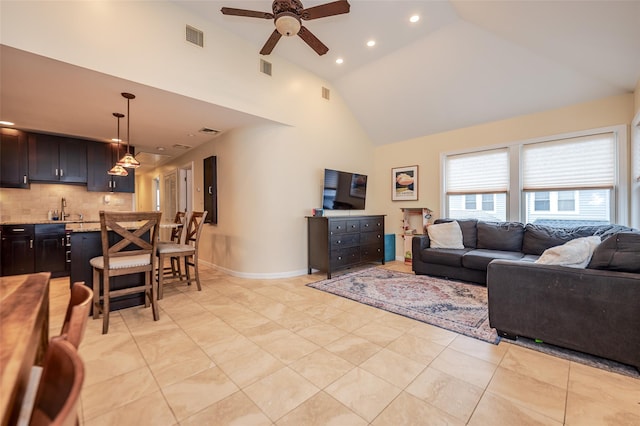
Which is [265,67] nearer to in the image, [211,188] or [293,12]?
[293,12]

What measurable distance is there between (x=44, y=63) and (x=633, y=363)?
17.2 ft

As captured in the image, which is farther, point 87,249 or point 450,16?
point 450,16

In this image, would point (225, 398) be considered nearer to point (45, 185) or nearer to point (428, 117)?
point (428, 117)

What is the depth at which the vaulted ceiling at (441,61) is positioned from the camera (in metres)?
2.74

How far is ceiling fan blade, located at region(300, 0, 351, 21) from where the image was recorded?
2326 millimetres

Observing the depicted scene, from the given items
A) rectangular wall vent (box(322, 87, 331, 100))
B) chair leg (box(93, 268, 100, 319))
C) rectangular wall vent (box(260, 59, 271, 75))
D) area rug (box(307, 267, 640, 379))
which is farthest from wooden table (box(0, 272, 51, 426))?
rectangular wall vent (box(322, 87, 331, 100))

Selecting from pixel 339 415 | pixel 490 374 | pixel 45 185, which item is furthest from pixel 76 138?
pixel 490 374

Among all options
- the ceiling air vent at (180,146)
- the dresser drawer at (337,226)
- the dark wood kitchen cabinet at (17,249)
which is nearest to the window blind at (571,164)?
the dresser drawer at (337,226)

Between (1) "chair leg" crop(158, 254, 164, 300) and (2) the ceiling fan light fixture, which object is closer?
(2) the ceiling fan light fixture

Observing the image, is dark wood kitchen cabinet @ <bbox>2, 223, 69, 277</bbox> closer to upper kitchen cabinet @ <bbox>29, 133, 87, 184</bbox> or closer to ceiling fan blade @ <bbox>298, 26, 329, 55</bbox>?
upper kitchen cabinet @ <bbox>29, 133, 87, 184</bbox>

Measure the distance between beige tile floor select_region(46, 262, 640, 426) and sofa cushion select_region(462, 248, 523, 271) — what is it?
1.59m

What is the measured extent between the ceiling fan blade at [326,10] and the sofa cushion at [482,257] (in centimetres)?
331

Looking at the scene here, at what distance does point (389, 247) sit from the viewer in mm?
5617

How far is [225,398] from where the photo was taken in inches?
64.0
